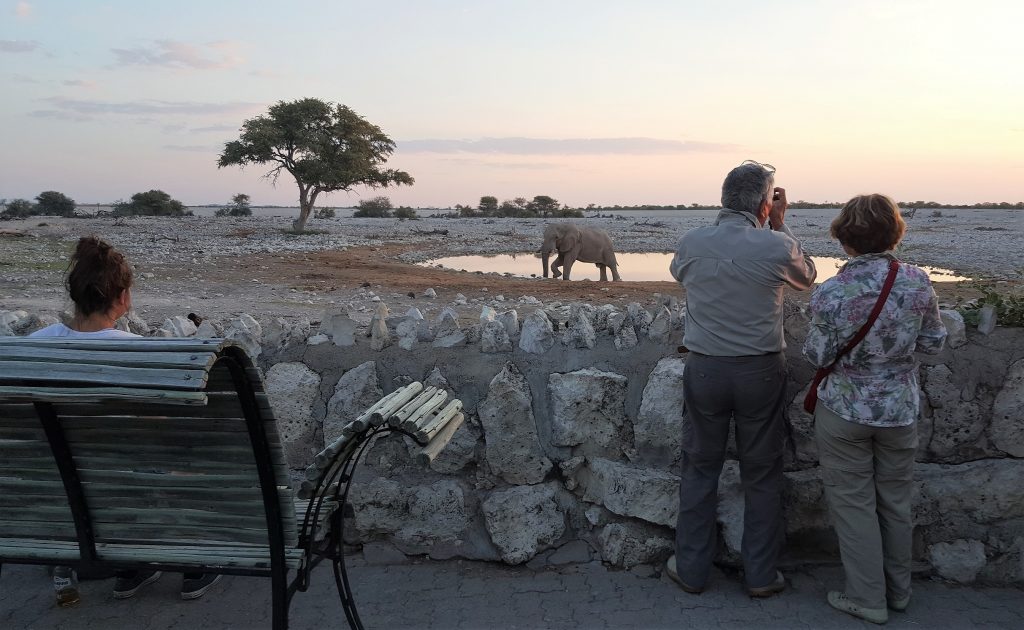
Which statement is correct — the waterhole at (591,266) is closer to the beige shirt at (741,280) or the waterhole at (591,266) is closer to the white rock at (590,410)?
the white rock at (590,410)

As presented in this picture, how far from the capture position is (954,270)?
61.9ft

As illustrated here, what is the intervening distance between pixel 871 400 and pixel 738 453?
0.57 meters

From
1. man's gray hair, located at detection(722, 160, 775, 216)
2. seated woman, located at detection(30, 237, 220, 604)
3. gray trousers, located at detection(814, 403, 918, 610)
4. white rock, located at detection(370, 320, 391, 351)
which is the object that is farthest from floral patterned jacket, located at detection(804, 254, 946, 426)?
seated woman, located at detection(30, 237, 220, 604)

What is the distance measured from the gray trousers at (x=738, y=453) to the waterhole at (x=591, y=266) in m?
15.8

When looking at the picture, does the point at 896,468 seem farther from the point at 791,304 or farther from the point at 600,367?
the point at 600,367

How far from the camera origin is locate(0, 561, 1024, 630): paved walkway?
297cm

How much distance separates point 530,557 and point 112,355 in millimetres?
2117

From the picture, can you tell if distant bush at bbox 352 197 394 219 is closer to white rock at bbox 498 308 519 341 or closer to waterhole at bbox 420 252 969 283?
waterhole at bbox 420 252 969 283

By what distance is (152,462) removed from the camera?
2158mm

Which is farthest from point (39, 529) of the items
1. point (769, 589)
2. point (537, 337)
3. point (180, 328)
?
point (769, 589)

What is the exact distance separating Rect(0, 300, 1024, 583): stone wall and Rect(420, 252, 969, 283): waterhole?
50.2 feet

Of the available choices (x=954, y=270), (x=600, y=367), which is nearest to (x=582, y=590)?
(x=600, y=367)

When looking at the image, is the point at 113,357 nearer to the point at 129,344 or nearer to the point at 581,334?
the point at 129,344

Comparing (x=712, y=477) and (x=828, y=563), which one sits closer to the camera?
(x=712, y=477)
